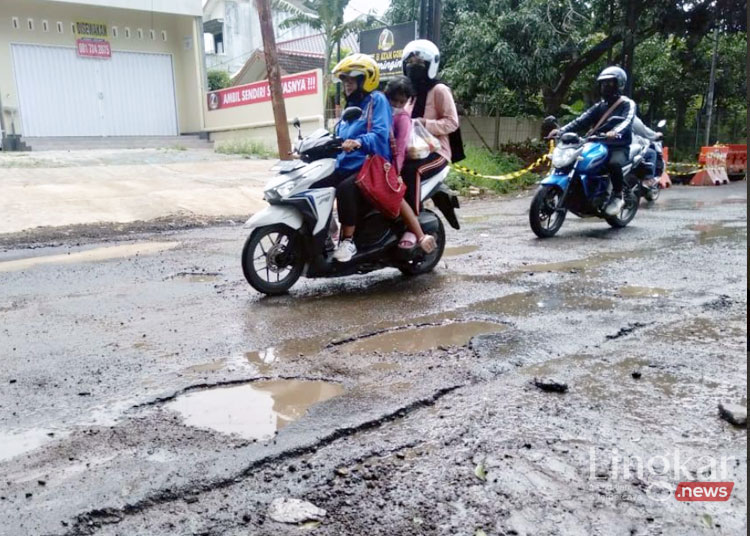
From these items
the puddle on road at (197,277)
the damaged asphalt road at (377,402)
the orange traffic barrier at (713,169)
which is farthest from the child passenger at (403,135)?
the orange traffic barrier at (713,169)

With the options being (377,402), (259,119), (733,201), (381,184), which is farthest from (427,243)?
(259,119)

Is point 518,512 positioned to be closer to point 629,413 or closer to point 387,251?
point 629,413

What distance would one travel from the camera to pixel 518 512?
208 cm

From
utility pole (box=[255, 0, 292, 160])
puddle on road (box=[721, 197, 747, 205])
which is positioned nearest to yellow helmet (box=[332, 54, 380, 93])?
utility pole (box=[255, 0, 292, 160])

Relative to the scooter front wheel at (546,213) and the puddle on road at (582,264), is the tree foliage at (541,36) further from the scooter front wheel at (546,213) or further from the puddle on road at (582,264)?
the puddle on road at (582,264)

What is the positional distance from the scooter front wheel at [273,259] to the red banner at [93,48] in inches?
647

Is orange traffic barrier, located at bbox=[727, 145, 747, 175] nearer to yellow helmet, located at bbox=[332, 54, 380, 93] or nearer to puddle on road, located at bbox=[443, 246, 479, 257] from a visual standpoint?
puddle on road, located at bbox=[443, 246, 479, 257]

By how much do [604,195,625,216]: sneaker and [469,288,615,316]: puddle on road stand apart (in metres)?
3.24

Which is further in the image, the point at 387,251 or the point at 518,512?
the point at 387,251

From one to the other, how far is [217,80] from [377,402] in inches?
1088

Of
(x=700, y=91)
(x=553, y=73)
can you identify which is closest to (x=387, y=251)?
(x=553, y=73)

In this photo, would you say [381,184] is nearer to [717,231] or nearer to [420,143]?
[420,143]

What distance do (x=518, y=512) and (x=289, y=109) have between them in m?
16.5

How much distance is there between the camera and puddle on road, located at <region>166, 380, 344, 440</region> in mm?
2740
